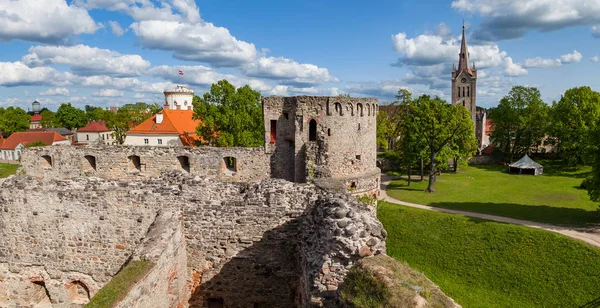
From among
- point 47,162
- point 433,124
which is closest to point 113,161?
point 47,162

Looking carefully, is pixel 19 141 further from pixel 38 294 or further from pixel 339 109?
pixel 339 109

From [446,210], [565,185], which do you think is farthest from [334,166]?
[565,185]

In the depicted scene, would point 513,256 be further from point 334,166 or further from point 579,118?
point 579,118

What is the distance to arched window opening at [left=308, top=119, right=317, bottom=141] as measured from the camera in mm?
20641

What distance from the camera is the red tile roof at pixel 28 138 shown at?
59.1 metres

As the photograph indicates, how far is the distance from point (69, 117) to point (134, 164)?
3575 inches

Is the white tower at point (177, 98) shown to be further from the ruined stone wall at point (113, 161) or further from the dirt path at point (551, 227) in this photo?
the dirt path at point (551, 227)

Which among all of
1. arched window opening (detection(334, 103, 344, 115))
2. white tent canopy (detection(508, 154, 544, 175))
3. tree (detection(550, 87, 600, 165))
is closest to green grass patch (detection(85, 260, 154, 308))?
arched window opening (detection(334, 103, 344, 115))

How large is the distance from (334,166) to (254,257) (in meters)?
10.7

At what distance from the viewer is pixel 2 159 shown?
6309 centimetres

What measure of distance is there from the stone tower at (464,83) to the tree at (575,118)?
827 inches

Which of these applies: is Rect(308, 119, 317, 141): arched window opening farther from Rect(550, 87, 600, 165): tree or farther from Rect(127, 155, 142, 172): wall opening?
Rect(550, 87, 600, 165): tree

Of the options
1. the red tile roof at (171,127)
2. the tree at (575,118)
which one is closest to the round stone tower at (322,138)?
the red tile roof at (171,127)

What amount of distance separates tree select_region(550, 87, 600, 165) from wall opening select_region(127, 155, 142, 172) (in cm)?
4284
